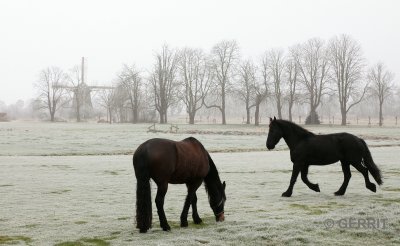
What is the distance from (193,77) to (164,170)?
88020 mm

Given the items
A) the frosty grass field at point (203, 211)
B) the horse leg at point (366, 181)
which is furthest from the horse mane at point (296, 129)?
the frosty grass field at point (203, 211)

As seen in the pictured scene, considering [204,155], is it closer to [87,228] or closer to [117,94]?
[87,228]

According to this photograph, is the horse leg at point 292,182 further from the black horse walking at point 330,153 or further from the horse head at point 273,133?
the horse head at point 273,133

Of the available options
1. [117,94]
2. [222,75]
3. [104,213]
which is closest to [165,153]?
[104,213]

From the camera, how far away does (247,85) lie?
88375 millimetres

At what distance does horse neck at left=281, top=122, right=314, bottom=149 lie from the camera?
1312 cm

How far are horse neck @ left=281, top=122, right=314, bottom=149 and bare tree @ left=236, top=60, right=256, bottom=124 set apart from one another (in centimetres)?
7405

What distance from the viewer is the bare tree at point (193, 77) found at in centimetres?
9350

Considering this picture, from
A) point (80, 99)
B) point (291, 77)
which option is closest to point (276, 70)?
point (291, 77)

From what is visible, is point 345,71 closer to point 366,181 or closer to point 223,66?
point 223,66

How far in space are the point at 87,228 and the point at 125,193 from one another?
5191mm

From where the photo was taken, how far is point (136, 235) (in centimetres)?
809

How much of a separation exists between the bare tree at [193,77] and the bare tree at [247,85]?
7.11 metres

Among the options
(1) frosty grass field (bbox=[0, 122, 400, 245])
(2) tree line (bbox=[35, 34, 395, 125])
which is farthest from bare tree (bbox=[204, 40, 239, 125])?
(1) frosty grass field (bbox=[0, 122, 400, 245])
